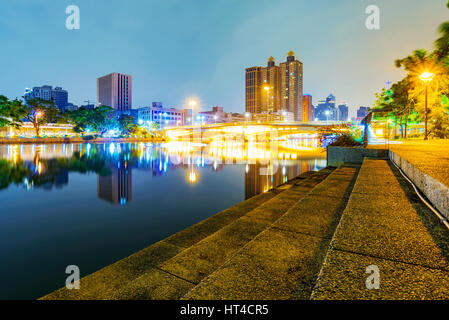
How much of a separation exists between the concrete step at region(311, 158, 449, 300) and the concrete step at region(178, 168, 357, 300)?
16.5 inches

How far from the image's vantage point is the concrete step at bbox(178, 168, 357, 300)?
7.07 feet

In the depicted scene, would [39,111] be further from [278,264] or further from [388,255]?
[388,255]

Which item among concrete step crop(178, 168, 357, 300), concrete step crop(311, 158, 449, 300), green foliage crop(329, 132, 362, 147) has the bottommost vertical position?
concrete step crop(178, 168, 357, 300)

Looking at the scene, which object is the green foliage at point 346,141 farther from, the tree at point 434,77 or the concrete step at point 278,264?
the concrete step at point 278,264

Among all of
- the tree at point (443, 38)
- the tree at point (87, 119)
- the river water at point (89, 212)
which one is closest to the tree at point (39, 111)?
the tree at point (87, 119)

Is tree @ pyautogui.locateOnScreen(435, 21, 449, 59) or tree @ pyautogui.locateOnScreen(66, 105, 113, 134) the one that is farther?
tree @ pyautogui.locateOnScreen(66, 105, 113, 134)

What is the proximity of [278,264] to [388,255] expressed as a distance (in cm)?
102

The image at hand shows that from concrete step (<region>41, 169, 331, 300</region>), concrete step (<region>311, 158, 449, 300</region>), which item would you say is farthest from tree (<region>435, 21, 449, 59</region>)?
concrete step (<region>41, 169, 331, 300</region>)

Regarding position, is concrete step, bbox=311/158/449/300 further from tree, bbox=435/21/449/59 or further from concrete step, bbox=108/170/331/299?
tree, bbox=435/21/449/59

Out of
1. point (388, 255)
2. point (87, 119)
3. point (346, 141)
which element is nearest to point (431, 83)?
point (346, 141)

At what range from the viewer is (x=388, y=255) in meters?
2.20

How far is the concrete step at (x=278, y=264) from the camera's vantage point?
84.8 inches

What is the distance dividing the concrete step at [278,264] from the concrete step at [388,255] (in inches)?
16.5
